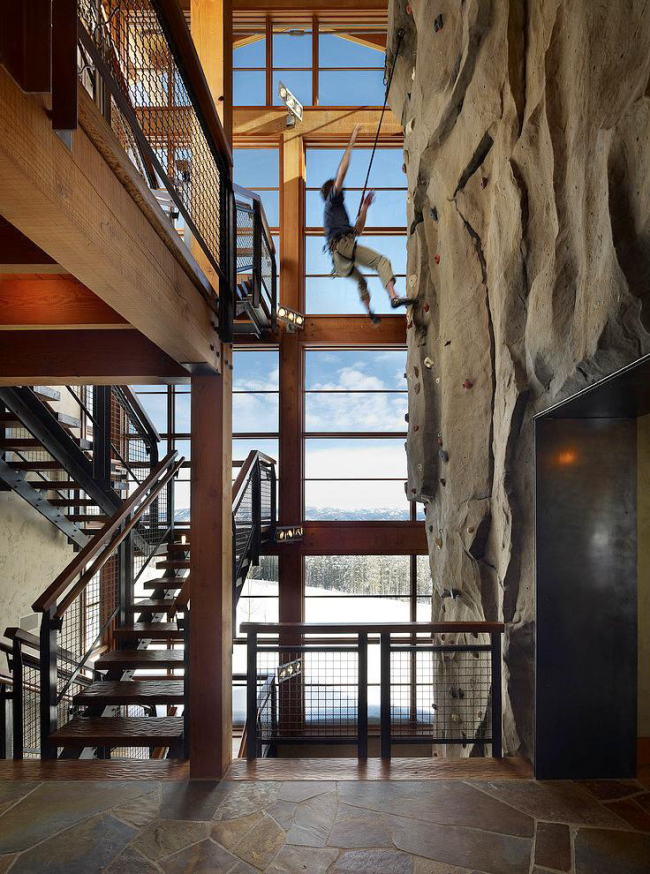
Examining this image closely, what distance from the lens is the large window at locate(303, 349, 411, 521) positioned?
9617 mm

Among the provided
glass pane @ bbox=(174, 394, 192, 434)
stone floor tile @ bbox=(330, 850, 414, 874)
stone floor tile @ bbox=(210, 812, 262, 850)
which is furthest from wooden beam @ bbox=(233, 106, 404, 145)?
stone floor tile @ bbox=(330, 850, 414, 874)

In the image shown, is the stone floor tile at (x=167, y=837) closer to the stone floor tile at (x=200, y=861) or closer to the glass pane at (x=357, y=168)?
the stone floor tile at (x=200, y=861)

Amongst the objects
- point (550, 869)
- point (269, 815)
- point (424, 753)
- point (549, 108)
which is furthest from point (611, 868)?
point (424, 753)

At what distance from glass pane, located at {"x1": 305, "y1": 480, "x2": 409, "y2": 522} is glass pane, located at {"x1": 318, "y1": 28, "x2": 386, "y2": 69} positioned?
7.16 meters

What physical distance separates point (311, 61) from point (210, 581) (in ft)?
31.5

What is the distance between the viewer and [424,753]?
831 cm

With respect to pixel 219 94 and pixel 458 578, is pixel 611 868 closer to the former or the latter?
pixel 458 578

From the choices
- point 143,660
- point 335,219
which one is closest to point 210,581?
point 143,660

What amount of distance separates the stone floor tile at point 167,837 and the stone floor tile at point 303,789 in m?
0.49

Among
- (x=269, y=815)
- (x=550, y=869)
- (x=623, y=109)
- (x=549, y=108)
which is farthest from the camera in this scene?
(x=549, y=108)

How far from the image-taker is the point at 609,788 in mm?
3277

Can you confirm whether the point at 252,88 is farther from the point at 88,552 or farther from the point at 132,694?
the point at 132,694

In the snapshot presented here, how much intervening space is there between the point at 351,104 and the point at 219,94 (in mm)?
7007

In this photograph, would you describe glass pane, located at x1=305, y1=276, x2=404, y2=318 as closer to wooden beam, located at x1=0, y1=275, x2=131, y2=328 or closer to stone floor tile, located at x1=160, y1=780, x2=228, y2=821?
wooden beam, located at x1=0, y1=275, x2=131, y2=328
